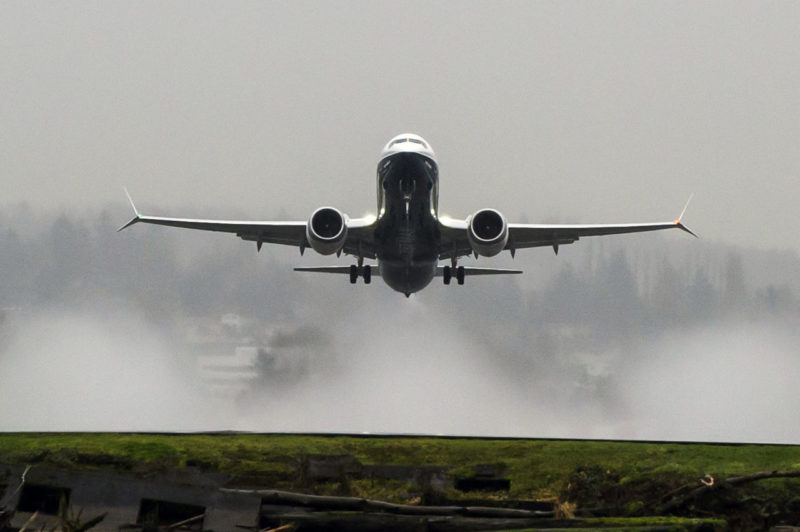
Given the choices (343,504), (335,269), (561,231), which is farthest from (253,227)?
(343,504)

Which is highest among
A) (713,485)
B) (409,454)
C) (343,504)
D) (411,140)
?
(411,140)

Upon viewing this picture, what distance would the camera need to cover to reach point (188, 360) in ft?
167

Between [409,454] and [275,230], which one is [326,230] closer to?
[275,230]

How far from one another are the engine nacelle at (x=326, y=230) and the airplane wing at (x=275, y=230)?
2194mm

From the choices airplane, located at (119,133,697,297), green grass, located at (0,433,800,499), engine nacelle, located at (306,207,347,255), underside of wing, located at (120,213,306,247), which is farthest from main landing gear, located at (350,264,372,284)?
green grass, located at (0,433,800,499)

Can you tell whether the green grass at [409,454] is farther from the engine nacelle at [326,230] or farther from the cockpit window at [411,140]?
the cockpit window at [411,140]

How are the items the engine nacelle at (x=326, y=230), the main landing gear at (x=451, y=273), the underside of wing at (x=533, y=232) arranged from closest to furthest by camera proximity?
the engine nacelle at (x=326, y=230) < the underside of wing at (x=533, y=232) < the main landing gear at (x=451, y=273)

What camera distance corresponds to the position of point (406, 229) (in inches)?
1467

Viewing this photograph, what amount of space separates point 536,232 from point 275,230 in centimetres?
1022

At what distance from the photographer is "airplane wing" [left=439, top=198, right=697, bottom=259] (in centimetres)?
3925

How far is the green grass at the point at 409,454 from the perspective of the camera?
85.3ft

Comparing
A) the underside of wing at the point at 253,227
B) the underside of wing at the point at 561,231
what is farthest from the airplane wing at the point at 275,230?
the underside of wing at the point at 561,231

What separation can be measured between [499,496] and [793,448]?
10622 millimetres

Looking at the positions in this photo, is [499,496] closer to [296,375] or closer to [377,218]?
[377,218]
